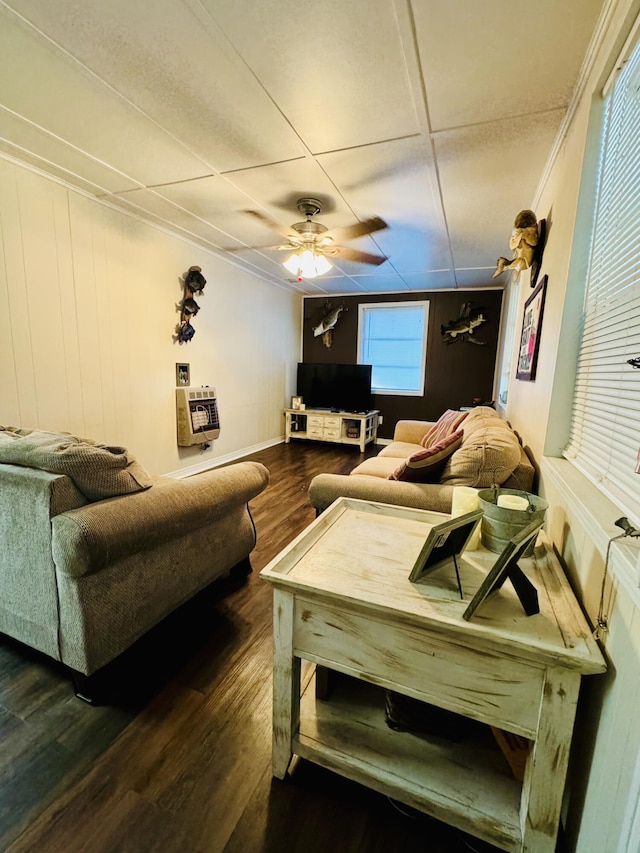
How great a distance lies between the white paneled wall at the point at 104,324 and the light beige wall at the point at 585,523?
3.20 meters

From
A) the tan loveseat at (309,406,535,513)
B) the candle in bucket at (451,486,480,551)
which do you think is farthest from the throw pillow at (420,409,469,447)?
the candle in bucket at (451,486,480,551)

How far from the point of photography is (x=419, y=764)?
1006 millimetres

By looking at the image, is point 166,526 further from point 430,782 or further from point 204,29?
point 204,29

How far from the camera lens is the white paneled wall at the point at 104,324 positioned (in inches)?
97.5

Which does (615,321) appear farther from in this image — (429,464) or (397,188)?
(397,188)

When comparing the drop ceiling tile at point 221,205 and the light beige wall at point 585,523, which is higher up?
the drop ceiling tile at point 221,205

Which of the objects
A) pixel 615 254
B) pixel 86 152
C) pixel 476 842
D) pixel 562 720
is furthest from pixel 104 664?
pixel 86 152

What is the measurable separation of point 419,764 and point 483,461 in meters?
1.17

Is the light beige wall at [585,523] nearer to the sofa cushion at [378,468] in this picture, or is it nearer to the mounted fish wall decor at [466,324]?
the sofa cushion at [378,468]

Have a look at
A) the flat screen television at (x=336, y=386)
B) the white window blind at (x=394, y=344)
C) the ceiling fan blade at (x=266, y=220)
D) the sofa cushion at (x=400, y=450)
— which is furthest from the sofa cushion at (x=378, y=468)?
the white window blind at (x=394, y=344)

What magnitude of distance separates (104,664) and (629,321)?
82.0 inches

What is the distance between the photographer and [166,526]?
57.5 inches

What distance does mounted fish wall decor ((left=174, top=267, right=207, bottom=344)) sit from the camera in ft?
12.4

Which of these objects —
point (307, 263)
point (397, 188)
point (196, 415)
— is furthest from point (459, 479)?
point (196, 415)
